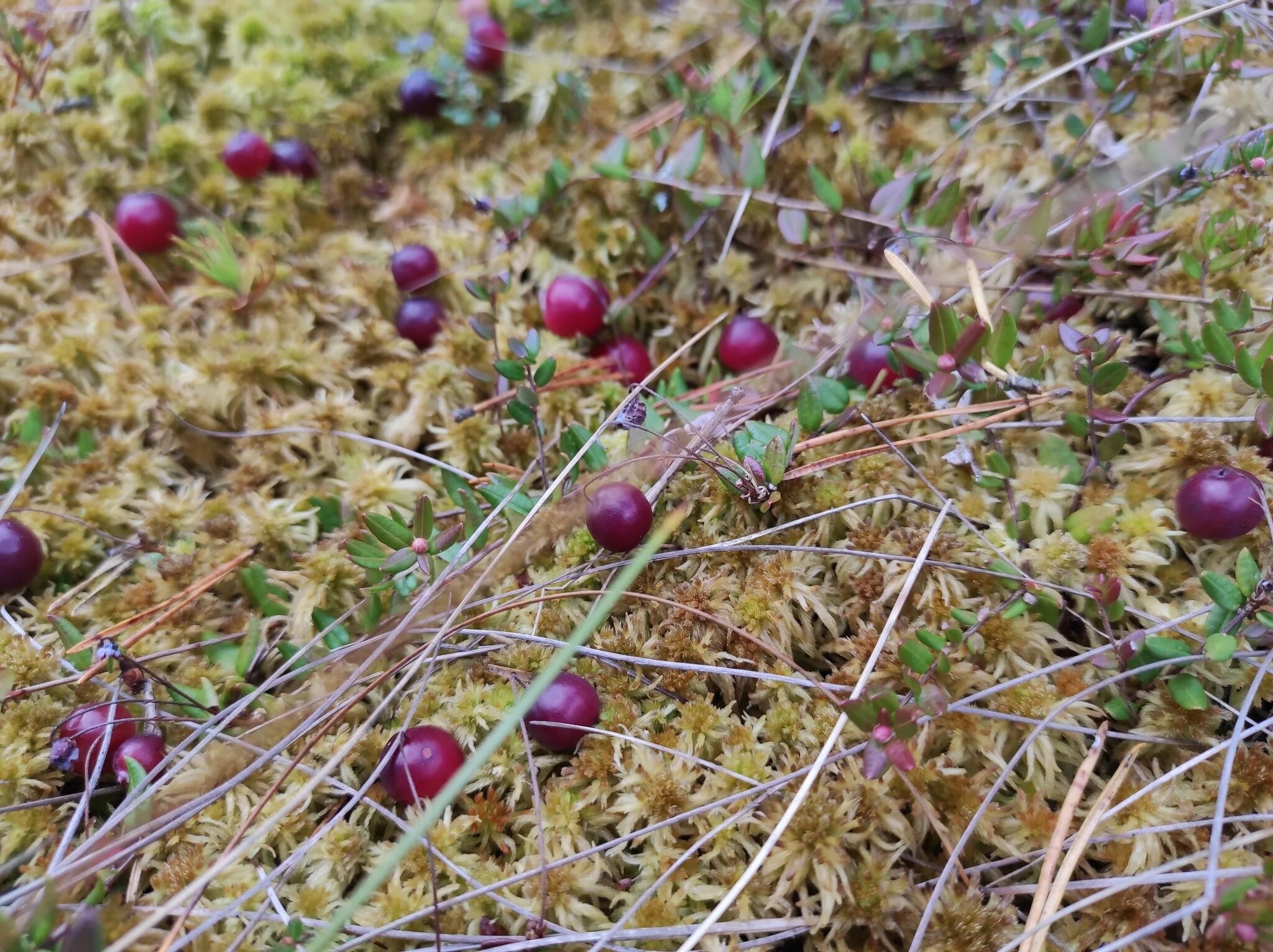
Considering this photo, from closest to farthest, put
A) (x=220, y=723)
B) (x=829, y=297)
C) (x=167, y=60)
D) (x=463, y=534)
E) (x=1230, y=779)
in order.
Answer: (x=1230, y=779)
(x=220, y=723)
(x=463, y=534)
(x=829, y=297)
(x=167, y=60)

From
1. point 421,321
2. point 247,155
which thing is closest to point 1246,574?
point 421,321

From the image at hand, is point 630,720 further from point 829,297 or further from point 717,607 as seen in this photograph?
point 829,297

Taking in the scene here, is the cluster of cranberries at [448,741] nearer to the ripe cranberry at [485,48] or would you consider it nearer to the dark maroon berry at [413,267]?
the dark maroon berry at [413,267]

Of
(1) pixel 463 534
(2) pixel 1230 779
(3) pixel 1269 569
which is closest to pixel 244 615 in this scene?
(1) pixel 463 534

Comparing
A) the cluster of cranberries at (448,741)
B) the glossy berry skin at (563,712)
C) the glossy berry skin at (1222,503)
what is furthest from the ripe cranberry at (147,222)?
the glossy berry skin at (1222,503)

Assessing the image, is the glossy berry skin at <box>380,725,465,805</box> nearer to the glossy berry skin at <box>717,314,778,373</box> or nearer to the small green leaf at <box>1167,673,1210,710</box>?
the glossy berry skin at <box>717,314,778,373</box>

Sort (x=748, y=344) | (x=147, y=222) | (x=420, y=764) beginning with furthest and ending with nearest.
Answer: (x=147, y=222), (x=748, y=344), (x=420, y=764)

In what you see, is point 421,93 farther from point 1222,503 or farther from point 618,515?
point 1222,503
